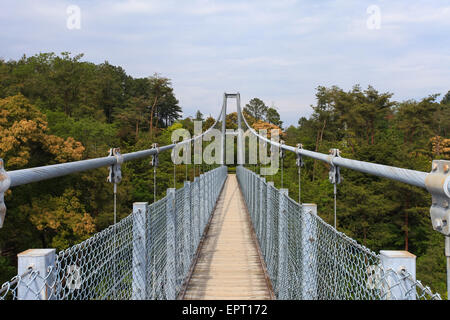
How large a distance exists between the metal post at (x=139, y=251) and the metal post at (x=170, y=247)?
32.7 inches

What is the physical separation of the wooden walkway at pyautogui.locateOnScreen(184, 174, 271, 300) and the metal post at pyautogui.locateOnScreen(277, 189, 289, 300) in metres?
0.46

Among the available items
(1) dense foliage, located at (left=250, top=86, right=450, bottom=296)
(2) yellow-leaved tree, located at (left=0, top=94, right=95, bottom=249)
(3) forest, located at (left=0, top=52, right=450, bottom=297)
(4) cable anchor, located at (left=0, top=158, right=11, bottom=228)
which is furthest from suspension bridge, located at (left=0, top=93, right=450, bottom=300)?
(1) dense foliage, located at (left=250, top=86, right=450, bottom=296)

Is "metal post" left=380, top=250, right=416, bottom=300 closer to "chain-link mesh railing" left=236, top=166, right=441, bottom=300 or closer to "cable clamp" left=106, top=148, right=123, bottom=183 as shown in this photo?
"chain-link mesh railing" left=236, top=166, right=441, bottom=300

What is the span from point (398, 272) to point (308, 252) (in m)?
1.06

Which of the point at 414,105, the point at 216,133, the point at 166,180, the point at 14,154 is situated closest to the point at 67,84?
the point at 166,180

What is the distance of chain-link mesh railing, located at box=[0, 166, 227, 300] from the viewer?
100cm

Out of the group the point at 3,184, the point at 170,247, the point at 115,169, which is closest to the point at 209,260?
the point at 170,247

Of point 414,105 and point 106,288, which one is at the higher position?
point 414,105

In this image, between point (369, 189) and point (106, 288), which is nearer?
point (106, 288)

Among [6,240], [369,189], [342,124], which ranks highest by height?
[342,124]

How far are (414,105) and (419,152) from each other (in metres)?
3.13

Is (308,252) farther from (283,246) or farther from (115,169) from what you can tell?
(115,169)

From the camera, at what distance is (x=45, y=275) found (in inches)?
38.3
